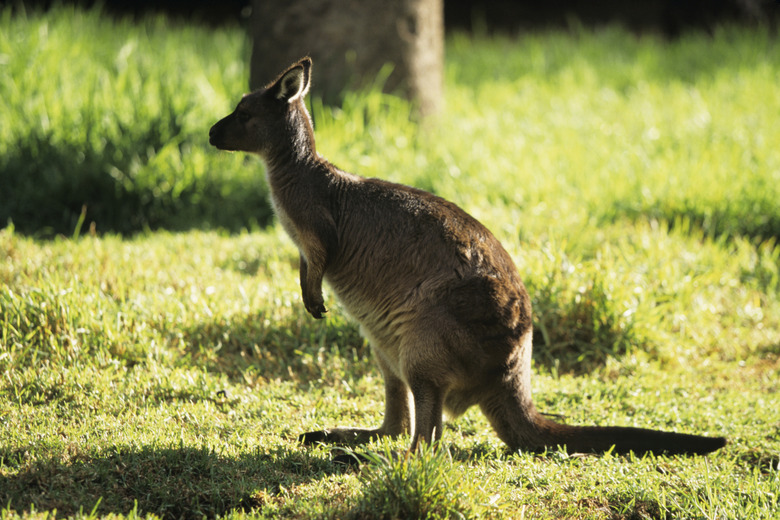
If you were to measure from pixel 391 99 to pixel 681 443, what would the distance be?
4.44 metres

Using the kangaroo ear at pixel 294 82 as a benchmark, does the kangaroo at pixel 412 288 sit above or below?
below

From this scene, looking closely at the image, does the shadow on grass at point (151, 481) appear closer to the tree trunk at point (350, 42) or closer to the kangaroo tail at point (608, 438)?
the kangaroo tail at point (608, 438)

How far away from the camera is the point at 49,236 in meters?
5.95

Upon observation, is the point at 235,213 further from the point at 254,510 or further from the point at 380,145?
the point at 254,510

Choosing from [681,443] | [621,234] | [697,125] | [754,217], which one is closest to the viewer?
[681,443]

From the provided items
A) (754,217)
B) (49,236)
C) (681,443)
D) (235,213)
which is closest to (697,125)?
(754,217)

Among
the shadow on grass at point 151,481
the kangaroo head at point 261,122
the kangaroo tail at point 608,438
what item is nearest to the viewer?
the shadow on grass at point 151,481

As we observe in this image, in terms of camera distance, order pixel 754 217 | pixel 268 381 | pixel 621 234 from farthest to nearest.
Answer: pixel 754 217, pixel 621 234, pixel 268 381

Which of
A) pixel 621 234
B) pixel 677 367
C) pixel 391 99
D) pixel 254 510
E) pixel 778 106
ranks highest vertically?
pixel 778 106

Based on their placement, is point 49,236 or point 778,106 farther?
point 778,106

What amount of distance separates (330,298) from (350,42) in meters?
2.89

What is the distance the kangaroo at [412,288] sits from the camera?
10.9ft

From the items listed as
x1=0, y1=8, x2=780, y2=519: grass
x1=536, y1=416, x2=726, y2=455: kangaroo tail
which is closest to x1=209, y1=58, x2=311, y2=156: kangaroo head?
x1=0, y1=8, x2=780, y2=519: grass

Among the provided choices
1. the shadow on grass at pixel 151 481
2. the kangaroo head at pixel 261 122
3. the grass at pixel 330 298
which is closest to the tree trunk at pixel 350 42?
the grass at pixel 330 298
